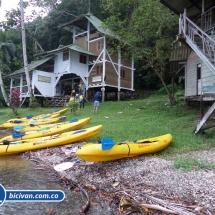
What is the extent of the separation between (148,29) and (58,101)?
12.2 metres

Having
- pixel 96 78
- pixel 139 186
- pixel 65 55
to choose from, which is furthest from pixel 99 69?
pixel 139 186

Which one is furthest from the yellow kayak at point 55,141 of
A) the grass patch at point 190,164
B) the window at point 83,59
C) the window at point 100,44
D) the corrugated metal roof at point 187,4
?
the window at point 83,59

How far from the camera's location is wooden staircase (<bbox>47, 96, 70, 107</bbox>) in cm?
2191

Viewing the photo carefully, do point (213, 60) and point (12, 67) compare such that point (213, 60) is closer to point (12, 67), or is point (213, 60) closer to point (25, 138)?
point (25, 138)

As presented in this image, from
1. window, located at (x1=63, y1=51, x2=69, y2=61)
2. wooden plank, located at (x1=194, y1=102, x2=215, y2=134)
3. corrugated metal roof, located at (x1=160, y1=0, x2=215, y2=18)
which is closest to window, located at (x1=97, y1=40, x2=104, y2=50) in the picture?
window, located at (x1=63, y1=51, x2=69, y2=61)

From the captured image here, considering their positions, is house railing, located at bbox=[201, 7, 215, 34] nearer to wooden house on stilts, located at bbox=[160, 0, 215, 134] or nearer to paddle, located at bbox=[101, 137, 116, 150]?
wooden house on stilts, located at bbox=[160, 0, 215, 134]

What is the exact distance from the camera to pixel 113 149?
541 centimetres

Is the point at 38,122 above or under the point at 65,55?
under

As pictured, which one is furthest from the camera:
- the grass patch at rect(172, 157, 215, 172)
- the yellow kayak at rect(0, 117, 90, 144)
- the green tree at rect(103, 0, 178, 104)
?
the green tree at rect(103, 0, 178, 104)

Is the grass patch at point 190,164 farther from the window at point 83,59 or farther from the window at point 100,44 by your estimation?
the window at point 83,59

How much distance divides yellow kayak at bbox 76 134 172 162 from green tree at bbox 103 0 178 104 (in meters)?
8.74

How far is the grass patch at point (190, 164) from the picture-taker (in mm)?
4984

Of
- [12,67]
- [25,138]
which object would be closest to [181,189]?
[25,138]

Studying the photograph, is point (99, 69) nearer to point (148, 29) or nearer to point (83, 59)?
point (83, 59)
